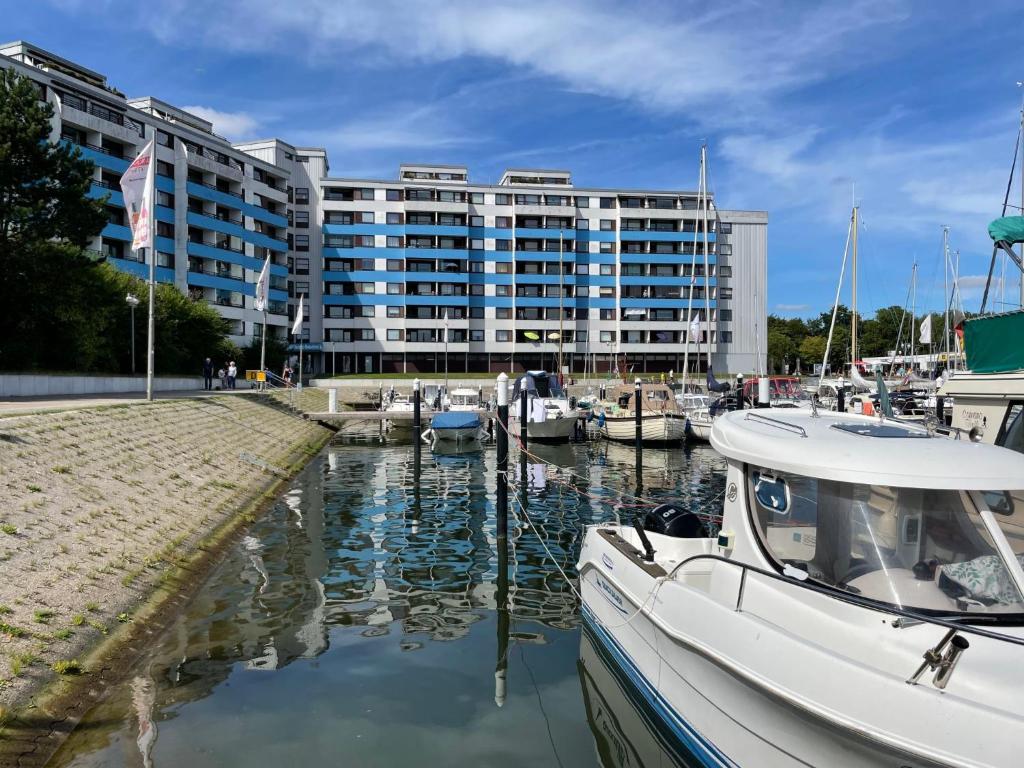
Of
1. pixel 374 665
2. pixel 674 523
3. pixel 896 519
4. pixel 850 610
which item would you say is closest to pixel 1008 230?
pixel 674 523

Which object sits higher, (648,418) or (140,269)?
(140,269)

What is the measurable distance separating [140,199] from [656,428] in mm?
22950

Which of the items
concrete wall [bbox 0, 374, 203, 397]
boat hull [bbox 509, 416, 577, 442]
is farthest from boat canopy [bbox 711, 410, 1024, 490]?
concrete wall [bbox 0, 374, 203, 397]

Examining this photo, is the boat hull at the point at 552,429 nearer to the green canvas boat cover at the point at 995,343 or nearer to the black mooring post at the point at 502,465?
the black mooring post at the point at 502,465

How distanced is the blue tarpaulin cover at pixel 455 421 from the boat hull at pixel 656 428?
7116 millimetres

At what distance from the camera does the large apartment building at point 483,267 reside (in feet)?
261

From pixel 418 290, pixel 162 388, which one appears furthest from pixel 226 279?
pixel 162 388

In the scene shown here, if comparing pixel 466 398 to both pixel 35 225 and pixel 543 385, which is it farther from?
pixel 35 225

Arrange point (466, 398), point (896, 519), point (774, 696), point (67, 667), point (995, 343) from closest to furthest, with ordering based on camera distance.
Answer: point (774, 696), point (896, 519), point (67, 667), point (995, 343), point (466, 398)

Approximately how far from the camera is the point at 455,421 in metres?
34.2

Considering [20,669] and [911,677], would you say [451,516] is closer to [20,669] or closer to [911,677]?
[20,669]

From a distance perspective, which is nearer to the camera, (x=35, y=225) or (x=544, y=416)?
(x=35, y=225)

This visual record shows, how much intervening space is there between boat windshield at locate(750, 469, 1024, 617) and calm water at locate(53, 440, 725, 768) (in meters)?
2.65

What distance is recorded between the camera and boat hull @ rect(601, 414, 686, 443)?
113 feet
